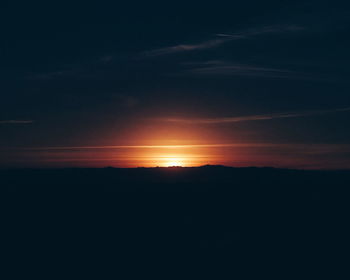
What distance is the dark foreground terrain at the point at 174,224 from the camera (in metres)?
25.8

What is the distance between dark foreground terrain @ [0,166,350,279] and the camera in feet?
84.5

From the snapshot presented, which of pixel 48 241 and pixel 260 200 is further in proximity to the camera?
pixel 260 200

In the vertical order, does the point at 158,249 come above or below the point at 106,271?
above

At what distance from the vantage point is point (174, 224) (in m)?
31.6

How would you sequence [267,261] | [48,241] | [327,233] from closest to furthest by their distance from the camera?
[267,261] → [48,241] → [327,233]

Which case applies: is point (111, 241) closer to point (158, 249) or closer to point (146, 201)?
point (158, 249)

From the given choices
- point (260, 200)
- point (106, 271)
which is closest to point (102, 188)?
point (260, 200)

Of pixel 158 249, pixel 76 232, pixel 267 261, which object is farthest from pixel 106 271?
pixel 267 261

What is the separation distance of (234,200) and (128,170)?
39.2 ft

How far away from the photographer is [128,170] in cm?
4531

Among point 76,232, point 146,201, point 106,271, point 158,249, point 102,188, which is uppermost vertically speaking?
point 102,188

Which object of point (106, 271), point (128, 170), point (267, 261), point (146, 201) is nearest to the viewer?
point (106, 271)

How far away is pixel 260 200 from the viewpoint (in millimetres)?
36812

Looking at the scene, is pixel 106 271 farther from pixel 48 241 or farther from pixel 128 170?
pixel 128 170
